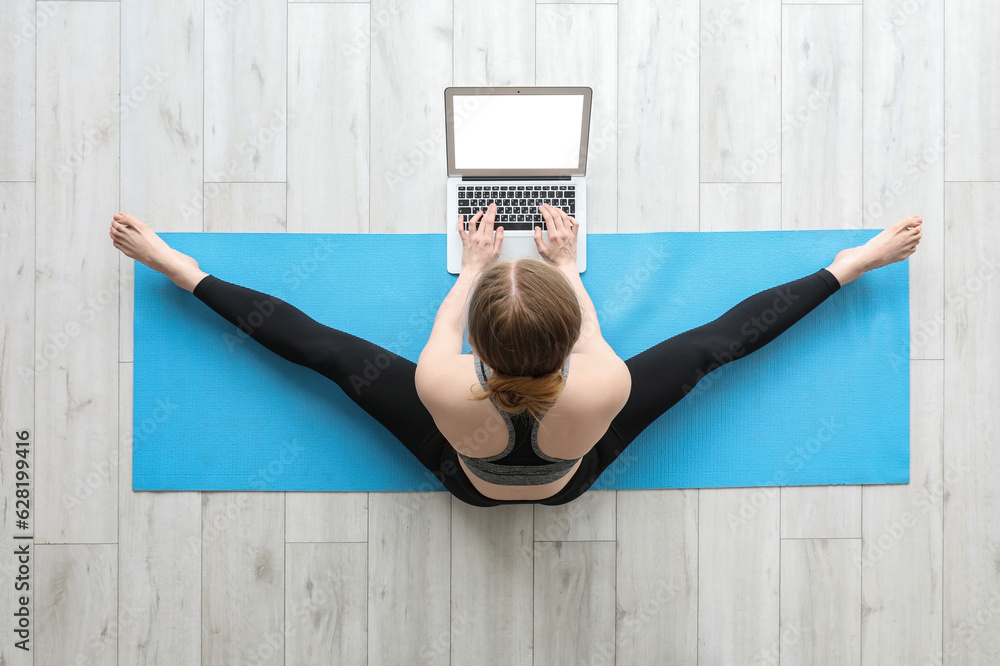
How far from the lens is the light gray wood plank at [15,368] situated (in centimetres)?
144

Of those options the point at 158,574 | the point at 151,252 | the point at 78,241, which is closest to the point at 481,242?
the point at 151,252

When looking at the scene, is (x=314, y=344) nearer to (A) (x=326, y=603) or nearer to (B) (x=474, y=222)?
(B) (x=474, y=222)

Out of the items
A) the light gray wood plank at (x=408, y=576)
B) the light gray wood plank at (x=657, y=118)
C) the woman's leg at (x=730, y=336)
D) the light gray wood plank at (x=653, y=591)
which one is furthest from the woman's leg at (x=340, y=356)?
the light gray wood plank at (x=657, y=118)

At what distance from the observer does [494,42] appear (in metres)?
1.47

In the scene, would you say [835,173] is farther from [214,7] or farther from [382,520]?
[214,7]

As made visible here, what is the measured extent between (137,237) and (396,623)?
1143mm

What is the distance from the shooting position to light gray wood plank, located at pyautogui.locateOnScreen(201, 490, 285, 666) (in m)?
1.44

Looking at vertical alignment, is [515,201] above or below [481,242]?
above

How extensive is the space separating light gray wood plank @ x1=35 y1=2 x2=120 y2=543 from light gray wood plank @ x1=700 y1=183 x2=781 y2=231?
152 cm

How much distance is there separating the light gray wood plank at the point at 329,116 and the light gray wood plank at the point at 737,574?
1.17m

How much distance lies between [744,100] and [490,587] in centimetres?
140

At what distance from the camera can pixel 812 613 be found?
57.5 inches

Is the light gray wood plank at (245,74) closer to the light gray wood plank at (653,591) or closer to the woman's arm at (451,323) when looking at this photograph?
the woman's arm at (451,323)

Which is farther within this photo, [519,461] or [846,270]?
[846,270]
